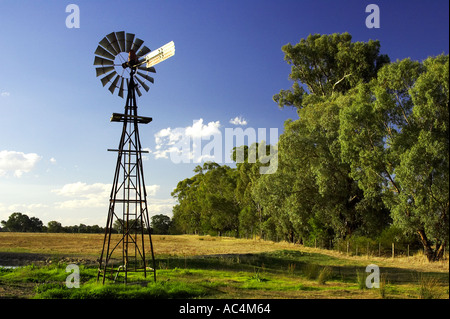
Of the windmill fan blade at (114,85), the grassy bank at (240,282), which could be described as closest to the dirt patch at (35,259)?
the grassy bank at (240,282)

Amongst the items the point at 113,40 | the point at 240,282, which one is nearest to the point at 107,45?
the point at 113,40

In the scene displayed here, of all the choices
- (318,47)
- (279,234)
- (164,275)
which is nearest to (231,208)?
(279,234)

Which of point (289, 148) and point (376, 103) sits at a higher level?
point (376, 103)

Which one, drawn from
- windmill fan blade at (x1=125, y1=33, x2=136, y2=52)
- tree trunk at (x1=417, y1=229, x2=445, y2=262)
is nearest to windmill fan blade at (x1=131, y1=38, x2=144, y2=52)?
windmill fan blade at (x1=125, y1=33, x2=136, y2=52)

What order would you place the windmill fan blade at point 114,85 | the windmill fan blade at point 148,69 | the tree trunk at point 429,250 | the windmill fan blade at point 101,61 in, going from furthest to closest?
the tree trunk at point 429,250 < the windmill fan blade at point 114,85 < the windmill fan blade at point 148,69 < the windmill fan blade at point 101,61

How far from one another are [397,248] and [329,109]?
11.1 metres

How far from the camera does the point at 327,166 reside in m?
29.3

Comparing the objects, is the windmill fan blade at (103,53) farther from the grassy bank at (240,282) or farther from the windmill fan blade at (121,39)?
the grassy bank at (240,282)

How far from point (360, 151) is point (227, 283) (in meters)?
14.0

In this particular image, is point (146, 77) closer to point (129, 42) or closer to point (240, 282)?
point (129, 42)

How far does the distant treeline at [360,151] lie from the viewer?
21.5 meters

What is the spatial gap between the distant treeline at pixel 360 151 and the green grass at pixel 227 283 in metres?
5.05
